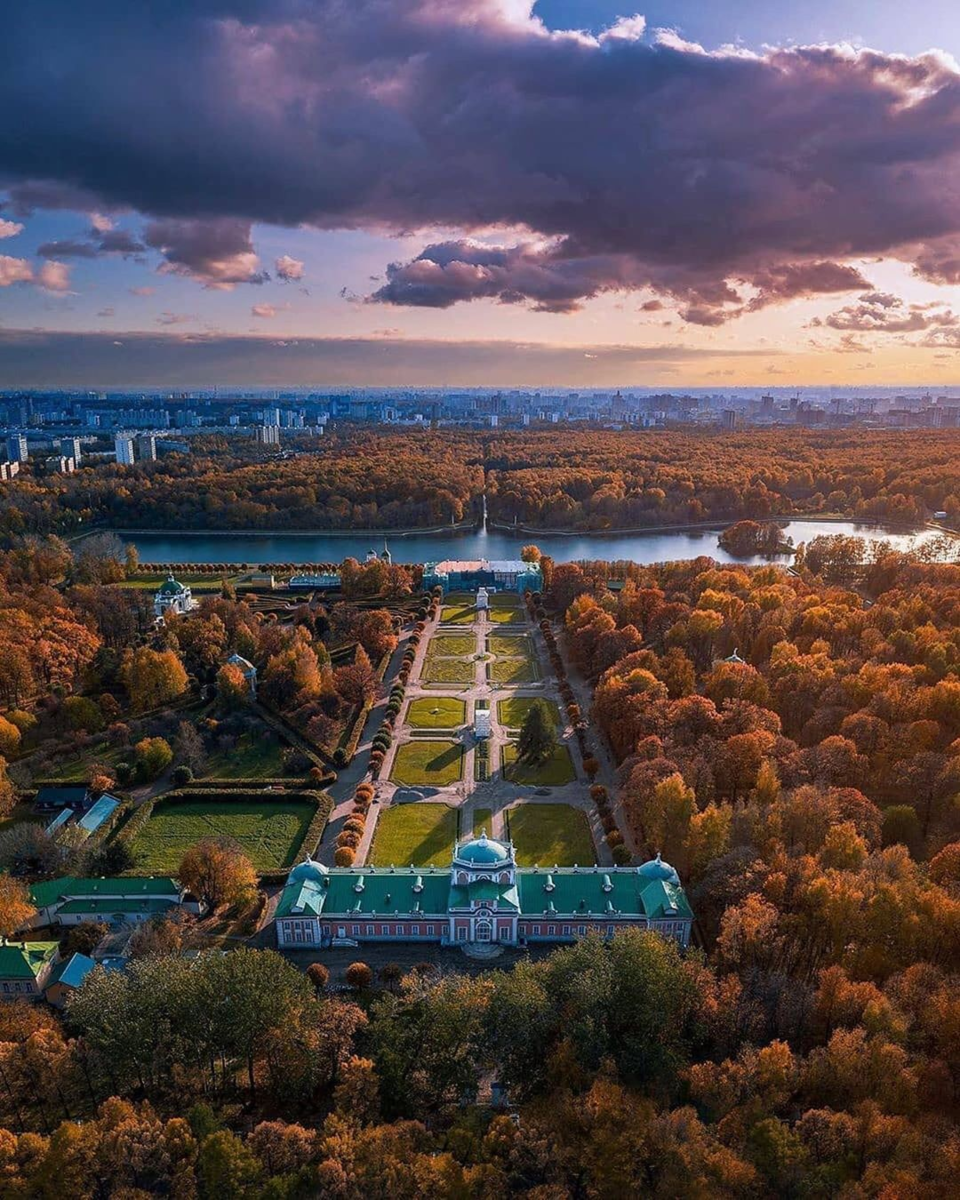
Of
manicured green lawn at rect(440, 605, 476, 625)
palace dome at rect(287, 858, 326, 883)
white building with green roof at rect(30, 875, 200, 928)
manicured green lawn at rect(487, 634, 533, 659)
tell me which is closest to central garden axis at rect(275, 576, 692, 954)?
palace dome at rect(287, 858, 326, 883)

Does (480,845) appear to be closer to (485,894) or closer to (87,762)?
(485,894)

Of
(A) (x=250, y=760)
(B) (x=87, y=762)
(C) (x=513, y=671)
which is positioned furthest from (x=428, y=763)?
(B) (x=87, y=762)

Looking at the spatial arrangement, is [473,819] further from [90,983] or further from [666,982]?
[90,983]

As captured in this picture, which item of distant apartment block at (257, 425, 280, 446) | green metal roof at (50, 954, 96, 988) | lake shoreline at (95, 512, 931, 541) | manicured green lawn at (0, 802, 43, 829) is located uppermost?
distant apartment block at (257, 425, 280, 446)

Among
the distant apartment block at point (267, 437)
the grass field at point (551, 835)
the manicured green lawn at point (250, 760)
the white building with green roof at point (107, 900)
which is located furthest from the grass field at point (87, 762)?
the distant apartment block at point (267, 437)

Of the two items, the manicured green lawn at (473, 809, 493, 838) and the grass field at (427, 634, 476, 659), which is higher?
the grass field at (427, 634, 476, 659)

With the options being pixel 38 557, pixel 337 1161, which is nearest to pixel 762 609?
pixel 337 1161

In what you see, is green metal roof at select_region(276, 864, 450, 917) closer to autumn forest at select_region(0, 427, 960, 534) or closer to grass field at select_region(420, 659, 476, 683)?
grass field at select_region(420, 659, 476, 683)

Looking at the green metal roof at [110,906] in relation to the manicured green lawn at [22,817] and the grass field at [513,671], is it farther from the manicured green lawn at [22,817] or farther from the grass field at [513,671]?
the grass field at [513,671]
